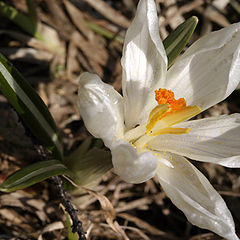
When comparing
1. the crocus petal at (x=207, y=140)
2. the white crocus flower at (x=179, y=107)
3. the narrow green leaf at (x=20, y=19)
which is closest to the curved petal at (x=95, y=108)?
the white crocus flower at (x=179, y=107)

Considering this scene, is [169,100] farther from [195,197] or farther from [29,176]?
[29,176]

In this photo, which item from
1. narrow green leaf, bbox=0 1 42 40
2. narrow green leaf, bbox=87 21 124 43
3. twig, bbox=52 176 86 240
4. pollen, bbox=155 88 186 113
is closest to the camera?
twig, bbox=52 176 86 240

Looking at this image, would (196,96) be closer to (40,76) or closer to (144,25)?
(144,25)

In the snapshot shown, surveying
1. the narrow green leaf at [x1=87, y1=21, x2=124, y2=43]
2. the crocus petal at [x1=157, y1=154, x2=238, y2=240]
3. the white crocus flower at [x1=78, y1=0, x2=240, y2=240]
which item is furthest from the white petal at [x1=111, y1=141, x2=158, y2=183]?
the narrow green leaf at [x1=87, y1=21, x2=124, y2=43]

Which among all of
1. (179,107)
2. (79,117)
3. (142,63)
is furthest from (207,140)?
(79,117)

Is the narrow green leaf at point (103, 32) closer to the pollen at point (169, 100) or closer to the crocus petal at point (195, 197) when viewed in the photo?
the pollen at point (169, 100)

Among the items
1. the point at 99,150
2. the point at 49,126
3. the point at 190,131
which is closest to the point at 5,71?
the point at 49,126

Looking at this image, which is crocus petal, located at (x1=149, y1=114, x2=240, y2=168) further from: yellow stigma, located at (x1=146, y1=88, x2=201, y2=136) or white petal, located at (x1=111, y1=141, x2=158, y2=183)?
white petal, located at (x1=111, y1=141, x2=158, y2=183)
